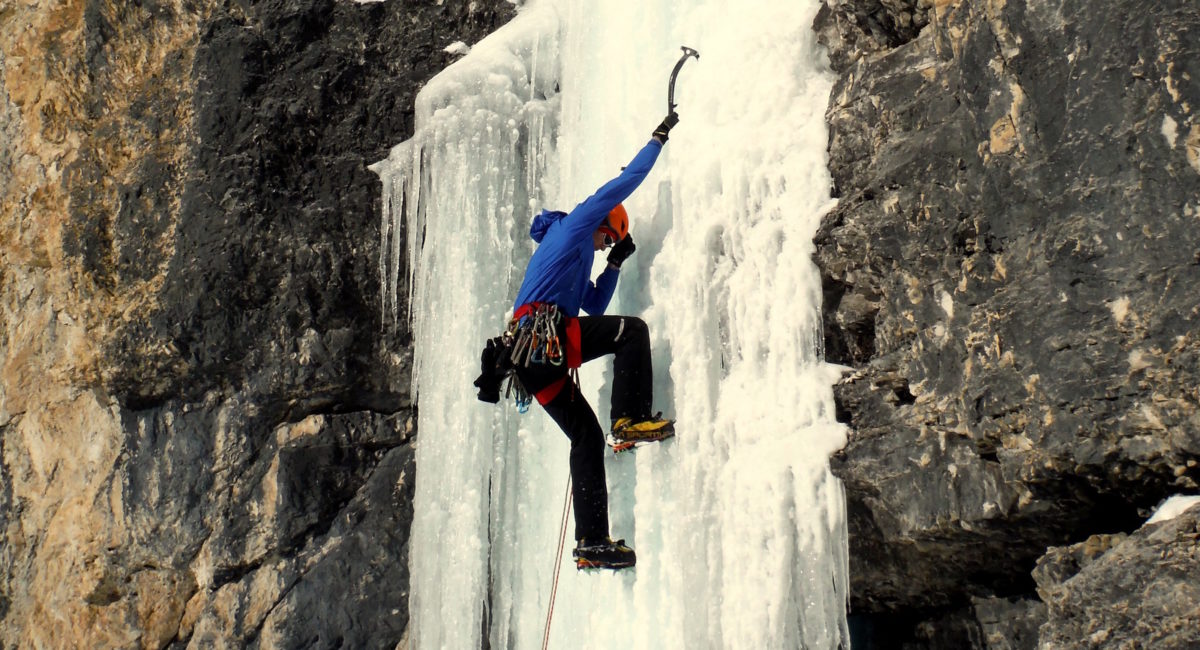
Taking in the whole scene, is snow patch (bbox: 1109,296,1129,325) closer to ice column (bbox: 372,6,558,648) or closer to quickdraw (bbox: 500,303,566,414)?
quickdraw (bbox: 500,303,566,414)

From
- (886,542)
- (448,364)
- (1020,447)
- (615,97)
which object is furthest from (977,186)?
(448,364)

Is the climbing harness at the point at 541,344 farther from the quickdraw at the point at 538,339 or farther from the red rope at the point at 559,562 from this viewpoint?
the red rope at the point at 559,562

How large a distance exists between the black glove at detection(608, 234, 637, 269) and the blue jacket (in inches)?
5.7

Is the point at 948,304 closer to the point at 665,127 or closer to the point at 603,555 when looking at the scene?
the point at 665,127

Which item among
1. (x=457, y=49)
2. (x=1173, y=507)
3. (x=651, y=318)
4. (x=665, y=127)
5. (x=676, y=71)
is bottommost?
(x=1173, y=507)

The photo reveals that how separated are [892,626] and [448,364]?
2.62 m

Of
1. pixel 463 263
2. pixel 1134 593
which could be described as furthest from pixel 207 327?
pixel 1134 593

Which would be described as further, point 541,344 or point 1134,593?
point 541,344

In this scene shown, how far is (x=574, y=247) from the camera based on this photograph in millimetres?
4734

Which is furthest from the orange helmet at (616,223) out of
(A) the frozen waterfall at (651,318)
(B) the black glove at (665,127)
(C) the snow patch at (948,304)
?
(C) the snow patch at (948,304)

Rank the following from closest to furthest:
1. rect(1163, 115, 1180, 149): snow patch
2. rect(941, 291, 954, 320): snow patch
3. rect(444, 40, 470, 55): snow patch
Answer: rect(1163, 115, 1180, 149): snow patch
rect(941, 291, 954, 320): snow patch
rect(444, 40, 470, 55): snow patch

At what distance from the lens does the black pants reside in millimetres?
4672

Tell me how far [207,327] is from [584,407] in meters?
2.45

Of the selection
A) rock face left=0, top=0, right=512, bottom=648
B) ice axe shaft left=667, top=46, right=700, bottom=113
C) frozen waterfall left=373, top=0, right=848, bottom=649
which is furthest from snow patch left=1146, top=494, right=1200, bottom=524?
rock face left=0, top=0, right=512, bottom=648
